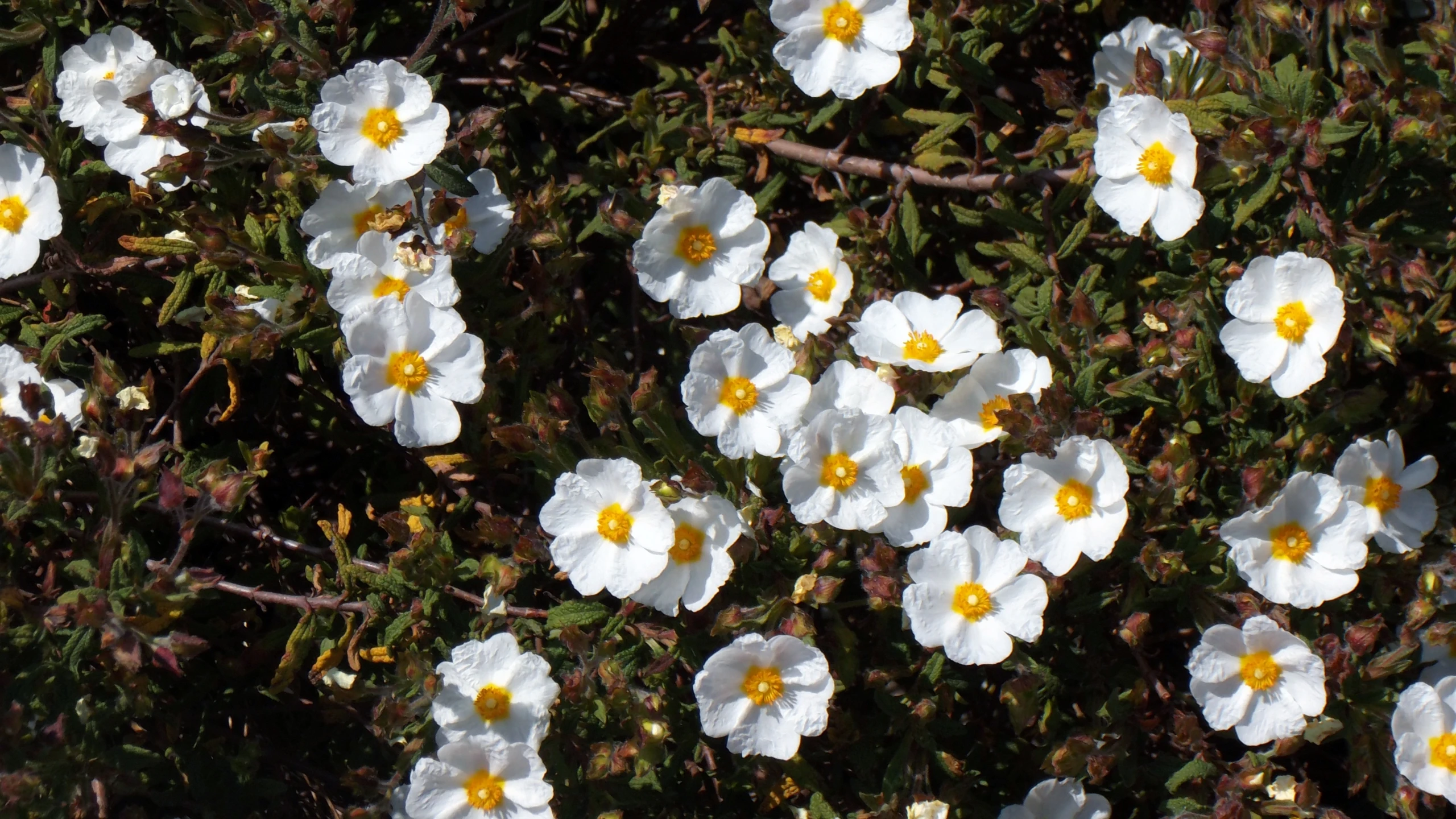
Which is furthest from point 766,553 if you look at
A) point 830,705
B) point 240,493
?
point 240,493

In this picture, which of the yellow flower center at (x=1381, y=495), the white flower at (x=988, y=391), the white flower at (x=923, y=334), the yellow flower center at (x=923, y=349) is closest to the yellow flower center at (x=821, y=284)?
the white flower at (x=923, y=334)

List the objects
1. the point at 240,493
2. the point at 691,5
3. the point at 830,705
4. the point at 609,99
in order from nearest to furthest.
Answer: the point at 240,493
the point at 830,705
the point at 609,99
the point at 691,5

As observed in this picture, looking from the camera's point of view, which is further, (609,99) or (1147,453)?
(609,99)

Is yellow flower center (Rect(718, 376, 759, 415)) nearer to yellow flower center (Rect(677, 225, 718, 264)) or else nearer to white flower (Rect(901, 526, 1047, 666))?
yellow flower center (Rect(677, 225, 718, 264))

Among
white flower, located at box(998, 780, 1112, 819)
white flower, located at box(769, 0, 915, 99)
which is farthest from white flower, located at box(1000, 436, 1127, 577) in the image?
white flower, located at box(769, 0, 915, 99)

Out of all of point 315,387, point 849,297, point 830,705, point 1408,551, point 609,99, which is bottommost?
point 830,705

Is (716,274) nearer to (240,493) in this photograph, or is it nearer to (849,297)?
(849,297)

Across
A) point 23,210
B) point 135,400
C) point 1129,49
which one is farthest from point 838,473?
point 23,210
